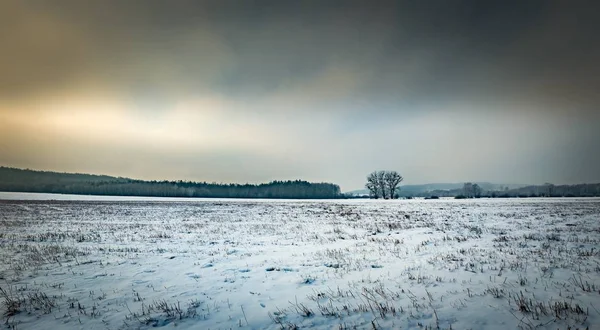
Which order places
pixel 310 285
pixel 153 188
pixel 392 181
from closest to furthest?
pixel 310 285 < pixel 392 181 < pixel 153 188

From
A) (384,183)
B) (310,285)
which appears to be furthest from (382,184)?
(310,285)

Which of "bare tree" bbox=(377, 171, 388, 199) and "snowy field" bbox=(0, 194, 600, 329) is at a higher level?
"bare tree" bbox=(377, 171, 388, 199)

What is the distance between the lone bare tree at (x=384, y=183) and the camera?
313 ft

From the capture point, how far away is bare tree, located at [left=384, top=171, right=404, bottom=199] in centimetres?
9444

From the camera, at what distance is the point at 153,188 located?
135250 millimetres

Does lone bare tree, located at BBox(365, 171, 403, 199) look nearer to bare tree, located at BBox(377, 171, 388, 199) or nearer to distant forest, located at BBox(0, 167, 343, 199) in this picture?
bare tree, located at BBox(377, 171, 388, 199)

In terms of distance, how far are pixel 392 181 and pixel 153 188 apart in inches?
4486

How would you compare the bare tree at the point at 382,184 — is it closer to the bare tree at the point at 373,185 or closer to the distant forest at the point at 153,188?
the bare tree at the point at 373,185

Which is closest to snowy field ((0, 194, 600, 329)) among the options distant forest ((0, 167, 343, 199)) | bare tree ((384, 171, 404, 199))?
bare tree ((384, 171, 404, 199))

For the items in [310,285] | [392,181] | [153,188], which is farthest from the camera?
[153,188]

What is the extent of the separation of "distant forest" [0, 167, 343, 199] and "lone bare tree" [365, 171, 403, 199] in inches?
1702

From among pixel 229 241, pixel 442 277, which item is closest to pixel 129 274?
pixel 229 241

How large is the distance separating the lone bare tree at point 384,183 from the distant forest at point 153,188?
43.2 m

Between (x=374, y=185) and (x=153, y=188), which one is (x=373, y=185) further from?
(x=153, y=188)
